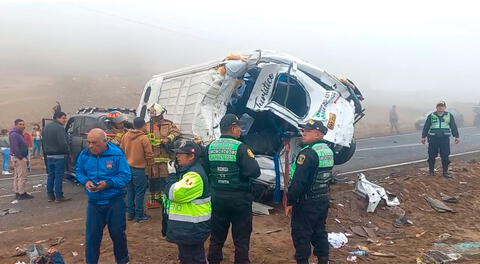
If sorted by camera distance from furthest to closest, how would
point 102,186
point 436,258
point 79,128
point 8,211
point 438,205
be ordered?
point 79,128 < point 8,211 < point 438,205 < point 436,258 < point 102,186

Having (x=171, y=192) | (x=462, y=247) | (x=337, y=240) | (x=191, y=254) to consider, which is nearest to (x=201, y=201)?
(x=171, y=192)

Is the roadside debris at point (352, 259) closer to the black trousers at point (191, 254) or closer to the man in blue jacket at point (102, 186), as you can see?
the black trousers at point (191, 254)

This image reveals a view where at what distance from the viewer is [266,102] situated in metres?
7.61

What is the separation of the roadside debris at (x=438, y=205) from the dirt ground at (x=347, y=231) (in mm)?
98

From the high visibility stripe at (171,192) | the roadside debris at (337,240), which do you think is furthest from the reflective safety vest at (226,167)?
the roadside debris at (337,240)

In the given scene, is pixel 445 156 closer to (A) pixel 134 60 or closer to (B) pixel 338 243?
(B) pixel 338 243

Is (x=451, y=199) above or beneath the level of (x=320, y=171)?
beneath

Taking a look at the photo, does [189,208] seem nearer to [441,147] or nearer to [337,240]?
[337,240]

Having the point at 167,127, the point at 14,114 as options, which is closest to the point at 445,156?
the point at 167,127

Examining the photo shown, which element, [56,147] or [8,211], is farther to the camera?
[56,147]

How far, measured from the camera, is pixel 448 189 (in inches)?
361

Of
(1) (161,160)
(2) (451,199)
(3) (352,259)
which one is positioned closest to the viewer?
(3) (352,259)

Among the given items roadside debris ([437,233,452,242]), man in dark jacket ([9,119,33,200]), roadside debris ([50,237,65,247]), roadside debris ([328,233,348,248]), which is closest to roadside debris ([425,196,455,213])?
roadside debris ([437,233,452,242])

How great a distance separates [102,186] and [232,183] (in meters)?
1.39
